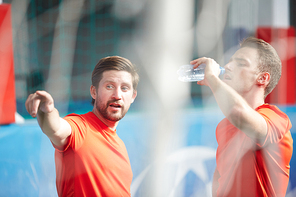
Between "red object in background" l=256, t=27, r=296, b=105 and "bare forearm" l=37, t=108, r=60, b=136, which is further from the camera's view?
"red object in background" l=256, t=27, r=296, b=105

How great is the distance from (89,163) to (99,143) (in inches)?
3.2

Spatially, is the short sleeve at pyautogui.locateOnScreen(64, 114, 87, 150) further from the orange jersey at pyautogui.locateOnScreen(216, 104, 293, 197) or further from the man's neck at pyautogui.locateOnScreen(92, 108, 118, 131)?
the orange jersey at pyautogui.locateOnScreen(216, 104, 293, 197)

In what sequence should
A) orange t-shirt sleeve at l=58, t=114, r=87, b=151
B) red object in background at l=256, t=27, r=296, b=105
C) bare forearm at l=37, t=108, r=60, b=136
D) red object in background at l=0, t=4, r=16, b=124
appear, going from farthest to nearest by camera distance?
1. red object in background at l=256, t=27, r=296, b=105
2. red object in background at l=0, t=4, r=16, b=124
3. orange t-shirt sleeve at l=58, t=114, r=87, b=151
4. bare forearm at l=37, t=108, r=60, b=136

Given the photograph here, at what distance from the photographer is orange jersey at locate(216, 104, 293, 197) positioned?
814 millimetres

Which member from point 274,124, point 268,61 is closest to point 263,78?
point 268,61

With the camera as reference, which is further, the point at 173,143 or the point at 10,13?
the point at 173,143

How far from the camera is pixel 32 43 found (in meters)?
1.05

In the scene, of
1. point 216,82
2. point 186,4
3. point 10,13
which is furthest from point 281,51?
point 10,13

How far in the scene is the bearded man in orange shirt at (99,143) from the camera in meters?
0.76

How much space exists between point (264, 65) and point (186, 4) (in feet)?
1.83

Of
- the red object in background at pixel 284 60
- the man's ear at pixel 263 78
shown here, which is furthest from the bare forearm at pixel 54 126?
the red object in background at pixel 284 60

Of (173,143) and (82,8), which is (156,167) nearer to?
(173,143)

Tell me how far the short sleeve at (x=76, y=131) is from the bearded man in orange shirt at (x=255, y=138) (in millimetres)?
509

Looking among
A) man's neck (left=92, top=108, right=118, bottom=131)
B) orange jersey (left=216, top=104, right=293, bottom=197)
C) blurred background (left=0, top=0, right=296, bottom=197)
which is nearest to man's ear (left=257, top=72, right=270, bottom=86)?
orange jersey (left=216, top=104, right=293, bottom=197)
